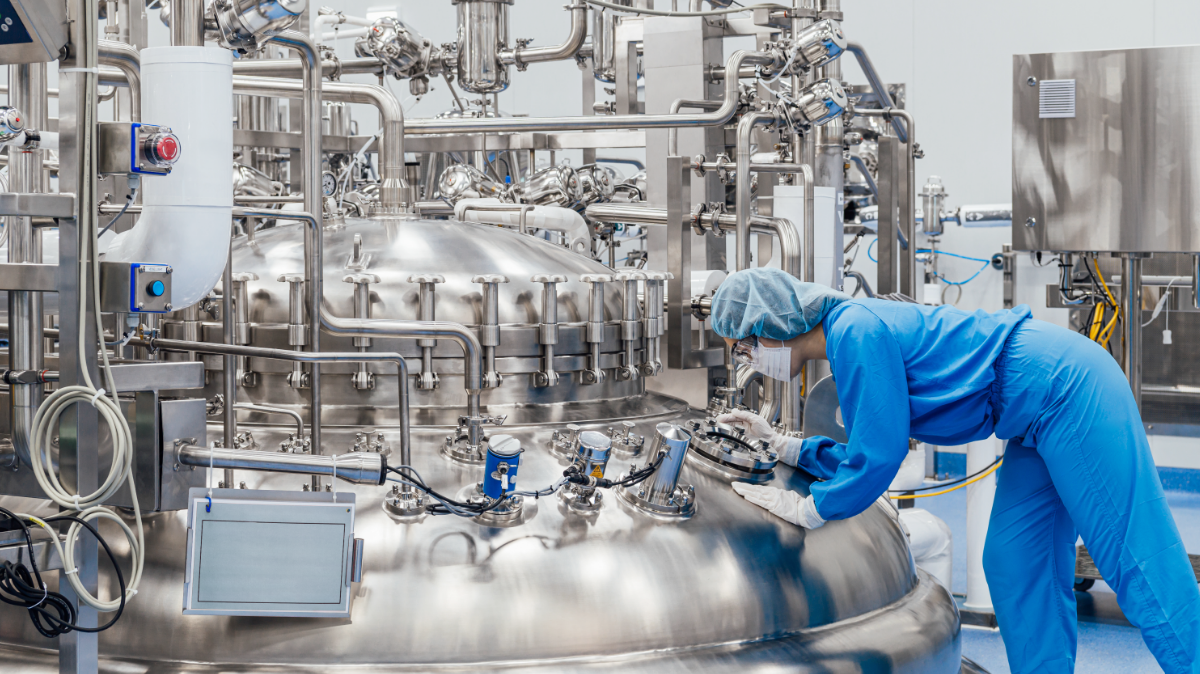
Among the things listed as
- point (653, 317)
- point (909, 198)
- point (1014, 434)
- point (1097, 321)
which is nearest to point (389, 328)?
point (653, 317)

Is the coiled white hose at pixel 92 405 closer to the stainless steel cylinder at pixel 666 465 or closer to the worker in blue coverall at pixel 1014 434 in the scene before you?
the stainless steel cylinder at pixel 666 465

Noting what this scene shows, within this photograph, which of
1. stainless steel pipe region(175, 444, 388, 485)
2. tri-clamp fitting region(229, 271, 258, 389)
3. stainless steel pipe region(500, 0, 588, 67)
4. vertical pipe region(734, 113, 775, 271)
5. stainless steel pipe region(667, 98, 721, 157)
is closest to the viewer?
stainless steel pipe region(175, 444, 388, 485)

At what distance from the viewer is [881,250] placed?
4141mm

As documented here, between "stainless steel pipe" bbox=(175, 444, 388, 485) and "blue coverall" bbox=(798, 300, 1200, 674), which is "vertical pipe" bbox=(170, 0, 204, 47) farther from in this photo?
"blue coverall" bbox=(798, 300, 1200, 674)

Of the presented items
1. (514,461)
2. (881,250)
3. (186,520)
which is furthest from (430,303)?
(881,250)

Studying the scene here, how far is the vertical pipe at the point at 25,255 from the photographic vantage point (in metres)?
1.77

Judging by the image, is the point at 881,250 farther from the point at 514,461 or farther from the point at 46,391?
the point at 46,391

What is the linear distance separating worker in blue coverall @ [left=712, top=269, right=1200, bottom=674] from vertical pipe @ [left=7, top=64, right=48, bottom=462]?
128 cm

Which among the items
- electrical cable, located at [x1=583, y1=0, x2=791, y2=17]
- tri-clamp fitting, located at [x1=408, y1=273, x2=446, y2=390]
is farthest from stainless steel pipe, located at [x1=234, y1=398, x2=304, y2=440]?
electrical cable, located at [x1=583, y1=0, x2=791, y2=17]

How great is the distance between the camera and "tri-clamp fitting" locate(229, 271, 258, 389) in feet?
7.95

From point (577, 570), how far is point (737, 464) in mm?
519

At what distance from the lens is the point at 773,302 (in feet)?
7.43

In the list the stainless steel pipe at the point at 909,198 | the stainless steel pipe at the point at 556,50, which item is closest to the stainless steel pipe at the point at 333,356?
the stainless steel pipe at the point at 556,50

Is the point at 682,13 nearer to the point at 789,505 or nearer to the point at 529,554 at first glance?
the point at 789,505
